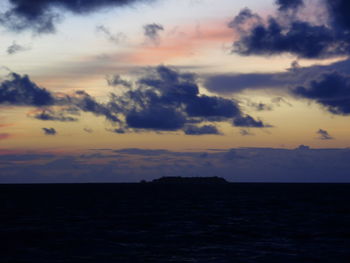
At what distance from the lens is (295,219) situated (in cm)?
9012

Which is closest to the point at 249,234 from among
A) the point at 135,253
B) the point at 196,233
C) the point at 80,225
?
the point at 196,233

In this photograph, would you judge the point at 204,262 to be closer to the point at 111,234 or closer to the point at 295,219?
the point at 111,234

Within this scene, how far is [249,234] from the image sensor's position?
6762 cm

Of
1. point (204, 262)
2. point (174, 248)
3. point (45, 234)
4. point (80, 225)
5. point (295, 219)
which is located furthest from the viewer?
point (295, 219)

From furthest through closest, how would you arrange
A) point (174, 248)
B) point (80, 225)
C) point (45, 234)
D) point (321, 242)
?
point (80, 225) < point (45, 234) < point (321, 242) < point (174, 248)

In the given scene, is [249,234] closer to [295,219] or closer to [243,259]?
[243,259]

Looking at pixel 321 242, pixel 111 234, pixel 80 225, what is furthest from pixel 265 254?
pixel 80 225

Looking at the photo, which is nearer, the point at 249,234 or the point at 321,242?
the point at 321,242

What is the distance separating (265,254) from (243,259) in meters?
4.12

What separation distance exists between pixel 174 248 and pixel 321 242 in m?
19.9

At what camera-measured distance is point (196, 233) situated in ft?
224

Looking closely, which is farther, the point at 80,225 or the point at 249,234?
the point at 80,225

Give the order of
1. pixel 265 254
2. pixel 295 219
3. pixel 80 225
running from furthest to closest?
pixel 295 219 < pixel 80 225 < pixel 265 254

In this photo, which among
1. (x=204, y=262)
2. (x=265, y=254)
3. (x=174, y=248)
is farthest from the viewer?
(x=174, y=248)
